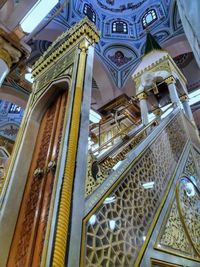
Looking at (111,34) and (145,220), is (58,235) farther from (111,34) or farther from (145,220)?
(111,34)

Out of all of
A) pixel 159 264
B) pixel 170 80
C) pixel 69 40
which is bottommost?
pixel 159 264

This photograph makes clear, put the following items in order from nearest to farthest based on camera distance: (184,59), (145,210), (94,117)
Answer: (145,210) → (94,117) → (184,59)

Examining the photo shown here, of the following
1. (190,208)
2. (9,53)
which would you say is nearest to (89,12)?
(9,53)

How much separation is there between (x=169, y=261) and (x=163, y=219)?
388 millimetres

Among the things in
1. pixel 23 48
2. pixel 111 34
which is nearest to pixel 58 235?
pixel 23 48

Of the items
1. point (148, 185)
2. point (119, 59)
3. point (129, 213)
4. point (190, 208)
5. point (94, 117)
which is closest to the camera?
point (129, 213)

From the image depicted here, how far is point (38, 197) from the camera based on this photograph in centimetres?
207

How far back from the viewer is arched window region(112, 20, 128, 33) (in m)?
12.0

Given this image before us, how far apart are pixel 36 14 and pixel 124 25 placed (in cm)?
910

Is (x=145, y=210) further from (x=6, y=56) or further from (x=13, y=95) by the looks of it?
(x=13, y=95)

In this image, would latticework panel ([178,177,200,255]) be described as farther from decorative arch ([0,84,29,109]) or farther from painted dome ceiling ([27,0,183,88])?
decorative arch ([0,84,29,109])

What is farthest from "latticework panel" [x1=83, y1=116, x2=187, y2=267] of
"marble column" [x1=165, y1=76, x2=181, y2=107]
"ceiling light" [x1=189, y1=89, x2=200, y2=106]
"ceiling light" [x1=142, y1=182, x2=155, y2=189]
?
"ceiling light" [x1=189, y1=89, x2=200, y2=106]

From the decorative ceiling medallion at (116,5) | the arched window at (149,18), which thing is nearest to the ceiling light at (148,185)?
the arched window at (149,18)

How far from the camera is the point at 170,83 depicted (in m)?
5.80
